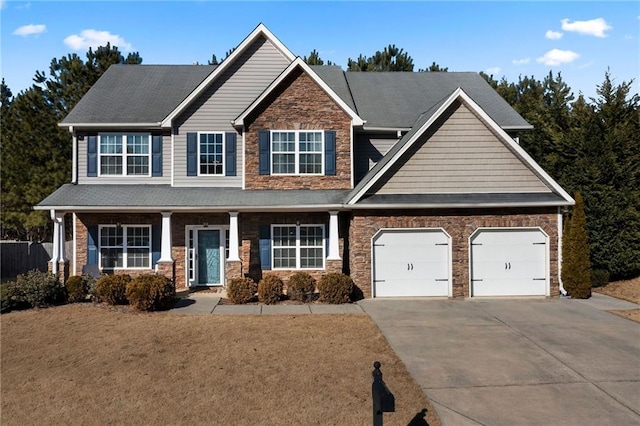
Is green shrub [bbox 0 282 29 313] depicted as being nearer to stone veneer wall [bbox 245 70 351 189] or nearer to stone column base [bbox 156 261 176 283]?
stone column base [bbox 156 261 176 283]

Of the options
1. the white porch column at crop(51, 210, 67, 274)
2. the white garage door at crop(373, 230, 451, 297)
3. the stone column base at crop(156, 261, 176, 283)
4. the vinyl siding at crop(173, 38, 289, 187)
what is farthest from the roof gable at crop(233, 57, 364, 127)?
the white porch column at crop(51, 210, 67, 274)

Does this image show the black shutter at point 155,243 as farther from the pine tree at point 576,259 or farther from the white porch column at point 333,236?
the pine tree at point 576,259

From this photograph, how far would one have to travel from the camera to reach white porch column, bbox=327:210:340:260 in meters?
15.4

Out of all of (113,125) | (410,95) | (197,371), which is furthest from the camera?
(410,95)

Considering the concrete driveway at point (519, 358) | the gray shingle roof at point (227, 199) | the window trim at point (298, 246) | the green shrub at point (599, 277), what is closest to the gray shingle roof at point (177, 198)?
the gray shingle roof at point (227, 199)

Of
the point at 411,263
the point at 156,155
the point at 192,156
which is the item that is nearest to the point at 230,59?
the point at 192,156

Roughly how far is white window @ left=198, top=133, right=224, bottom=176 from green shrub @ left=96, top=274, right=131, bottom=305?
5.36m

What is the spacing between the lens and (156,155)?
17.5m

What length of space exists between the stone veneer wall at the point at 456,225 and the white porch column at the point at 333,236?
70 centimetres

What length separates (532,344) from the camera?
10031mm

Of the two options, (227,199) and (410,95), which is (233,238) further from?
(410,95)

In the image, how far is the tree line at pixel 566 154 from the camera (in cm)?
1692

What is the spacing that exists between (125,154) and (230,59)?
5366mm

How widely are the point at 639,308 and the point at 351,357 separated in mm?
9834
